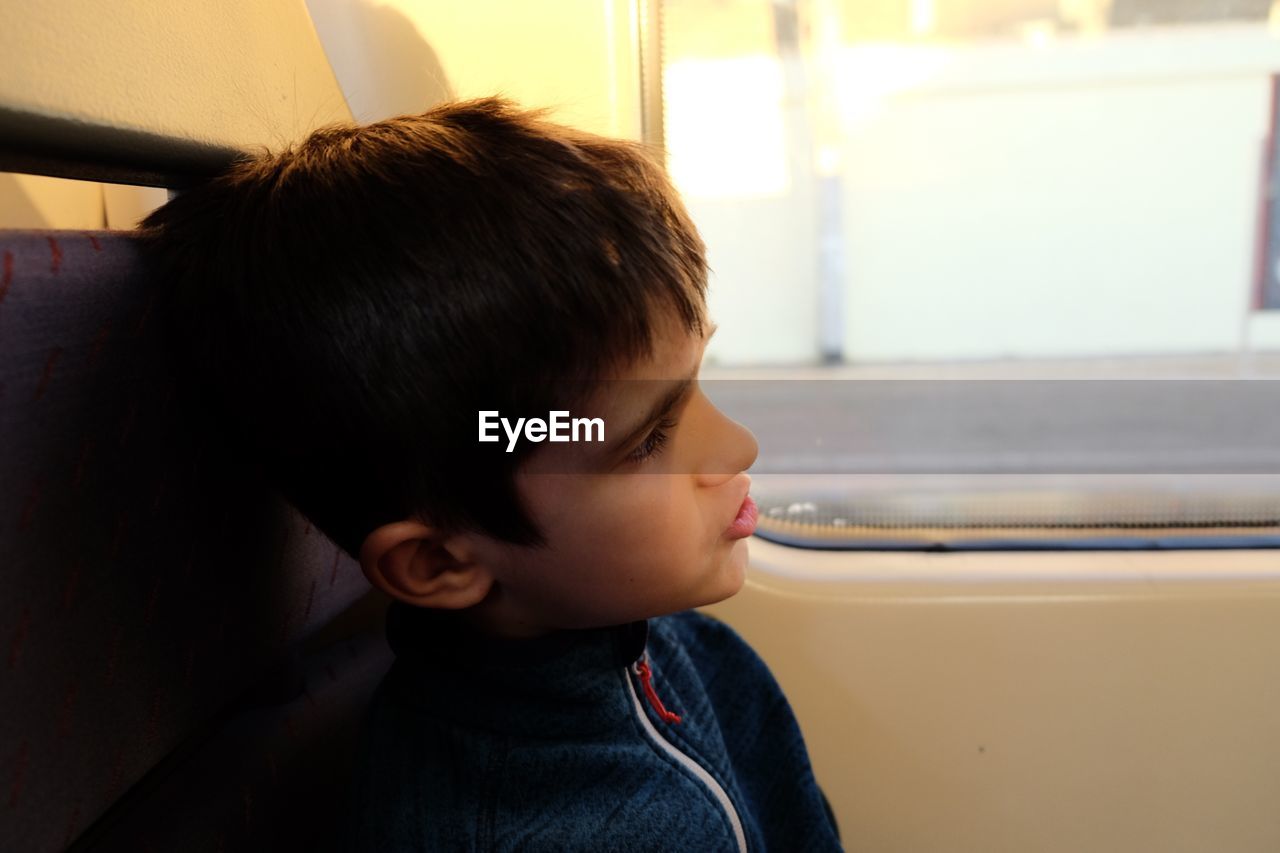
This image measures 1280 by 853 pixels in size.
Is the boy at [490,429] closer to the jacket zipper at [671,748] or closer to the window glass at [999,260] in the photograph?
the jacket zipper at [671,748]

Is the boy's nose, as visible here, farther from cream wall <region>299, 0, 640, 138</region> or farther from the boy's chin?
cream wall <region>299, 0, 640, 138</region>

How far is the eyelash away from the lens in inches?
24.3

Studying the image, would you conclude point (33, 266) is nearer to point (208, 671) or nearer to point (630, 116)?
point (208, 671)

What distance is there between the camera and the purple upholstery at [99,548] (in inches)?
16.2

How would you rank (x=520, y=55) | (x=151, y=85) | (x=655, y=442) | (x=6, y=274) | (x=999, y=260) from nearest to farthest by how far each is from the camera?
(x=6, y=274) → (x=151, y=85) → (x=655, y=442) → (x=520, y=55) → (x=999, y=260)

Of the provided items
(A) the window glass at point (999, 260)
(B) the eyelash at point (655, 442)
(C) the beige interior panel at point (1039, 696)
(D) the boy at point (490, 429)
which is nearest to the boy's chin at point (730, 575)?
(D) the boy at point (490, 429)

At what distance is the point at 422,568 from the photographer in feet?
1.99

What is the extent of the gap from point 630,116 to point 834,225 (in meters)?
1.05

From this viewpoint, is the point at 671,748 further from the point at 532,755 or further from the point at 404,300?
the point at 404,300

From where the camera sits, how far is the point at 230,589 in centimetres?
57

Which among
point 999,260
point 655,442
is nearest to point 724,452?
point 655,442

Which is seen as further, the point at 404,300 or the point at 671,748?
the point at 671,748

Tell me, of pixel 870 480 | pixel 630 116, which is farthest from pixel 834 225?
pixel 630 116

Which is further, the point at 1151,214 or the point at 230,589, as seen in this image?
the point at 1151,214
